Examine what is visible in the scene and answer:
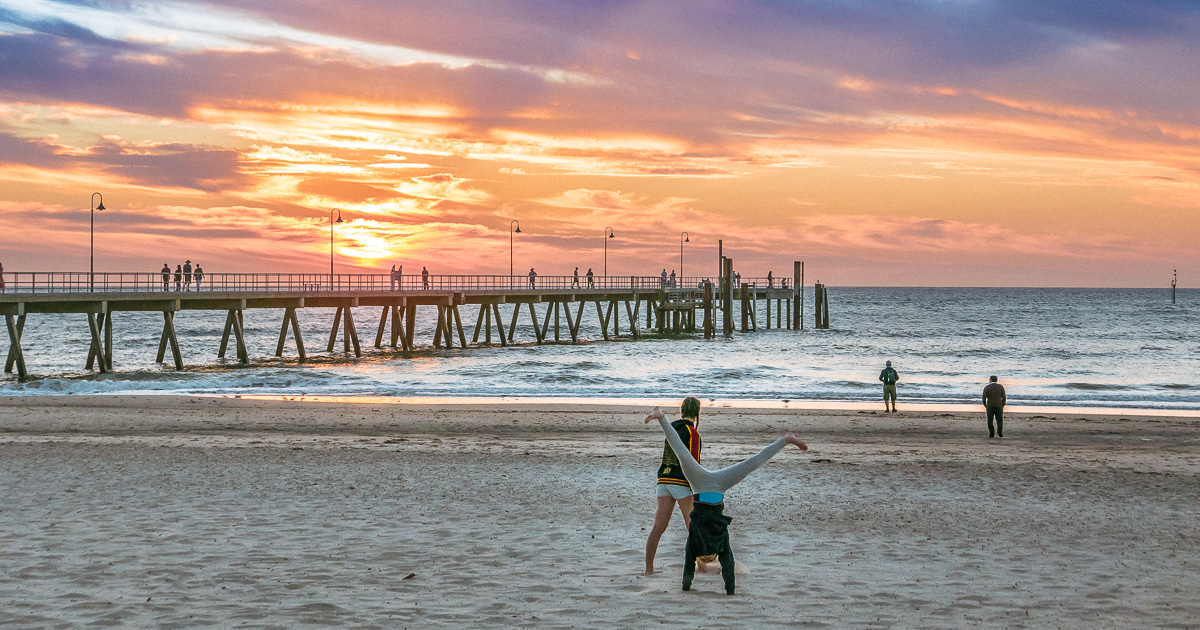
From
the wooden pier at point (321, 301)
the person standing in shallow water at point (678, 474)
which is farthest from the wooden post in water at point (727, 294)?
the person standing in shallow water at point (678, 474)

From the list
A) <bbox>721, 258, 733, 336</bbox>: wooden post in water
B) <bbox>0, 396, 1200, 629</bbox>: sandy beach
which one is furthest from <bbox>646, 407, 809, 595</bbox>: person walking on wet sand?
<bbox>721, 258, 733, 336</bbox>: wooden post in water

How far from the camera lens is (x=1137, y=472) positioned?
13.1 metres

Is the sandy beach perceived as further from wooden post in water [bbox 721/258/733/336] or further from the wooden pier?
wooden post in water [bbox 721/258/733/336]

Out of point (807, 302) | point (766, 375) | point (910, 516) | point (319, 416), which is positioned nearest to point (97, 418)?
point (319, 416)

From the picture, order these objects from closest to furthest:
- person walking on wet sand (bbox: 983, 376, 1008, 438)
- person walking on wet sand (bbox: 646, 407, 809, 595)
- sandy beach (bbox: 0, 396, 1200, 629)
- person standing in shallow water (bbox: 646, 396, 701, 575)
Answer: person walking on wet sand (bbox: 646, 407, 809, 595) < sandy beach (bbox: 0, 396, 1200, 629) < person standing in shallow water (bbox: 646, 396, 701, 575) < person walking on wet sand (bbox: 983, 376, 1008, 438)

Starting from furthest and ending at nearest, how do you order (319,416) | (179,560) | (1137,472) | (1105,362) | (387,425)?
(1105,362), (319,416), (387,425), (1137,472), (179,560)

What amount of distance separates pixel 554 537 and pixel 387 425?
1029cm

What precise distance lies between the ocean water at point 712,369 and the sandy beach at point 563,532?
408 inches

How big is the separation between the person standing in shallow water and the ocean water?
18701 millimetres

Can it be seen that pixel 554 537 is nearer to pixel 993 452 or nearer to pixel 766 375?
pixel 993 452

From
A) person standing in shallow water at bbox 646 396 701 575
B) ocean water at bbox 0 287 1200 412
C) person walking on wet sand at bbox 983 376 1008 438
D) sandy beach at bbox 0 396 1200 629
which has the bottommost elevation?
ocean water at bbox 0 287 1200 412

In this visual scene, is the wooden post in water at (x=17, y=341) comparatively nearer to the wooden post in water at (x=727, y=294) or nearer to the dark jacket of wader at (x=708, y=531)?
the dark jacket of wader at (x=708, y=531)

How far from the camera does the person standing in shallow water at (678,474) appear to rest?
6.91m

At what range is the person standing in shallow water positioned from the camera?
6.91 meters
